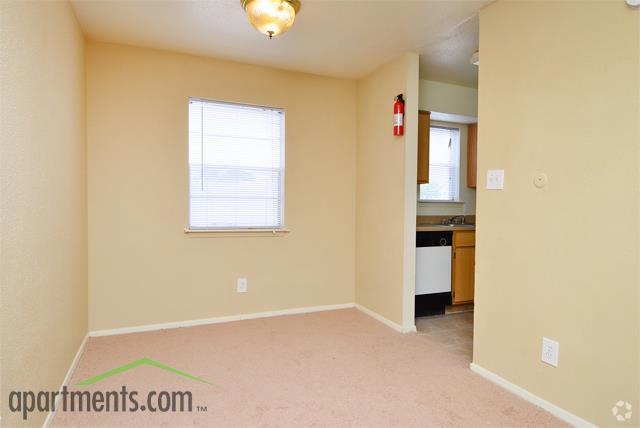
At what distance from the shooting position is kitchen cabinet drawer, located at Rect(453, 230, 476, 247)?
143 inches

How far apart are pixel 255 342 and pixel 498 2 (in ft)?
9.27

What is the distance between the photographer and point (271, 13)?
2.14 m

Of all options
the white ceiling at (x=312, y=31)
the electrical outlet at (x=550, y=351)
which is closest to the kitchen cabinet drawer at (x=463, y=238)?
the white ceiling at (x=312, y=31)

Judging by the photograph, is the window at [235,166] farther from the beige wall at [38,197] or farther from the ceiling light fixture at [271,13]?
the ceiling light fixture at [271,13]

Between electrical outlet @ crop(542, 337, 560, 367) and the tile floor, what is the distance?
684mm

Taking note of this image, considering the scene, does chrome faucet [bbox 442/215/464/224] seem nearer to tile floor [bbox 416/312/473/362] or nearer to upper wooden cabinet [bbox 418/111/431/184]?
upper wooden cabinet [bbox 418/111/431/184]

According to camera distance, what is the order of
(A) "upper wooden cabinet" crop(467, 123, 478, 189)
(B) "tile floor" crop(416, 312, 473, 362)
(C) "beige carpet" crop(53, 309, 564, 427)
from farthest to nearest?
(A) "upper wooden cabinet" crop(467, 123, 478, 189) → (B) "tile floor" crop(416, 312, 473, 362) → (C) "beige carpet" crop(53, 309, 564, 427)

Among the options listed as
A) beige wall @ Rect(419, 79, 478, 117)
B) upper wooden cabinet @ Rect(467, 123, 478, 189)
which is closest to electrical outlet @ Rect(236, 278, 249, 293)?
beige wall @ Rect(419, 79, 478, 117)

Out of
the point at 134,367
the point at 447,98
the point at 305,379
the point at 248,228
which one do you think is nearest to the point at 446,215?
the point at 447,98

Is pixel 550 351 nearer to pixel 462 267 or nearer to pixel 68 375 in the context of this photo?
pixel 462 267

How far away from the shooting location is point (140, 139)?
304cm

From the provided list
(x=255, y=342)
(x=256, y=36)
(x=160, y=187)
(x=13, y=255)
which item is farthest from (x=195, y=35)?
(x=255, y=342)

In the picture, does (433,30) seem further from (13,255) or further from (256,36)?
(13,255)

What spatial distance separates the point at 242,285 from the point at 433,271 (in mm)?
1810
